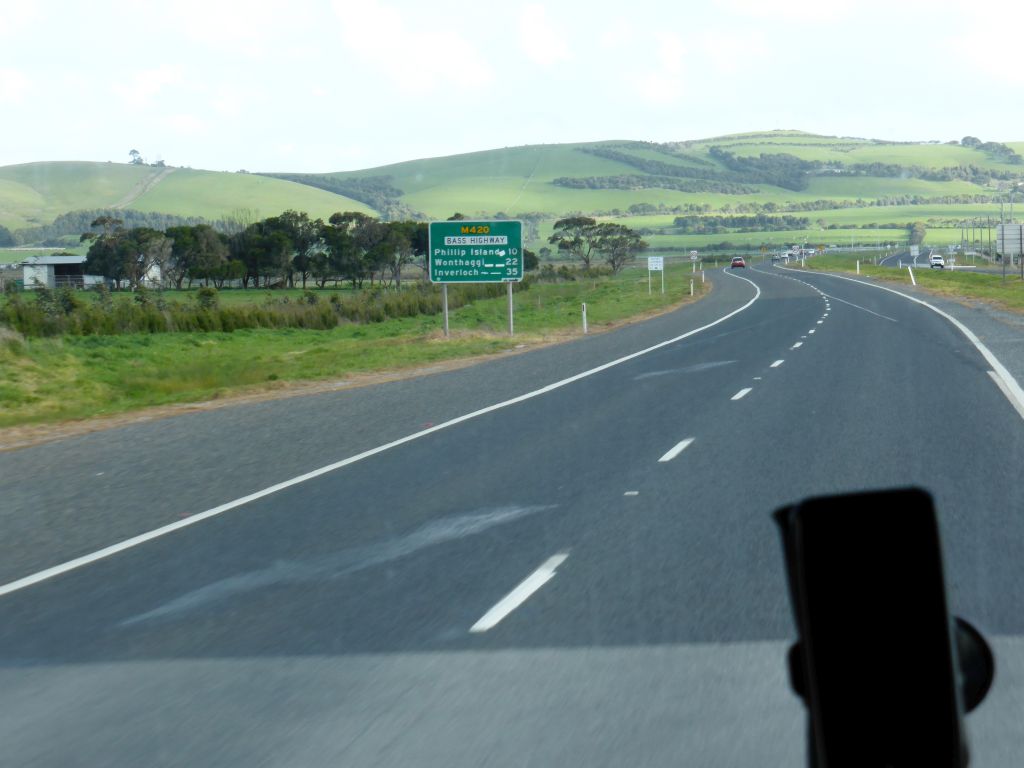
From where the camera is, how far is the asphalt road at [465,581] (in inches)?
217

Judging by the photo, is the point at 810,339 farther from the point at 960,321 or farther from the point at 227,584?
the point at 227,584

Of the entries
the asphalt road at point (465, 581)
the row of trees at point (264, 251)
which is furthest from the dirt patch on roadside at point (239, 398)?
the row of trees at point (264, 251)

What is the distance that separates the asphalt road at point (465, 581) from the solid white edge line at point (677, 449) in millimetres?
45

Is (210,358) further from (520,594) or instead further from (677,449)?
(520,594)

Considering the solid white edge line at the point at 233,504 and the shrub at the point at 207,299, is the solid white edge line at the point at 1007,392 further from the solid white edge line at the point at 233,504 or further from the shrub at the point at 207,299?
the shrub at the point at 207,299

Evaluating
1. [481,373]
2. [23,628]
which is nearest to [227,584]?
[23,628]

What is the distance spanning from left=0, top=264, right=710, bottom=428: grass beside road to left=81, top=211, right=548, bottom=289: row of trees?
44475mm

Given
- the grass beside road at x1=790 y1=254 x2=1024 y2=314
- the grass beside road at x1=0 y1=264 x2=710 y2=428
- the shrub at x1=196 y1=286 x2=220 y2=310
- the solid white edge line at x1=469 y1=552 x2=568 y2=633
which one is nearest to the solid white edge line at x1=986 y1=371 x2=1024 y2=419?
the solid white edge line at x1=469 y1=552 x2=568 y2=633

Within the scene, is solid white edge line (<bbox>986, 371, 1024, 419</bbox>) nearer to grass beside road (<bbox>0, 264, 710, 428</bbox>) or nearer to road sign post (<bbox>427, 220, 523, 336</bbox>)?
grass beside road (<bbox>0, 264, 710, 428</bbox>)

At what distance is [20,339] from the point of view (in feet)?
111

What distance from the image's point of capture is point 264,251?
106750 millimetres

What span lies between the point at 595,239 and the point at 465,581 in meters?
149

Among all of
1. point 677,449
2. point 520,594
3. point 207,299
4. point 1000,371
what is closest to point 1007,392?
point 1000,371

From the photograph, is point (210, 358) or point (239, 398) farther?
point (210, 358)
